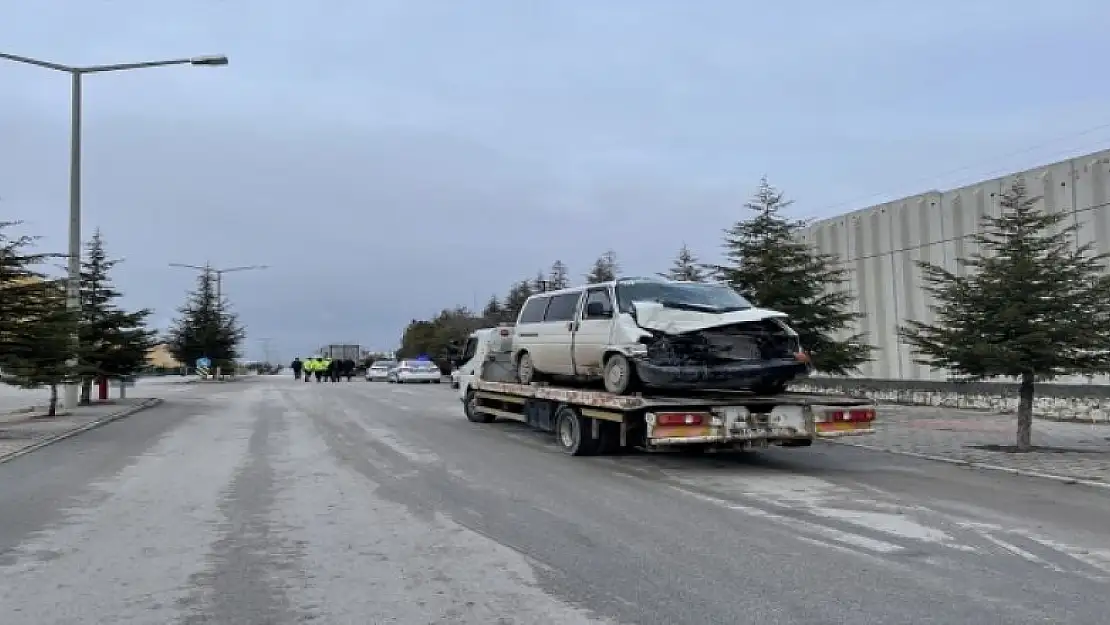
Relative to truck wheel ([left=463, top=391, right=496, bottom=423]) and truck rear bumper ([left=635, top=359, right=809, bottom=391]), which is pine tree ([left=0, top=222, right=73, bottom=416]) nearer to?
truck wheel ([left=463, top=391, right=496, bottom=423])

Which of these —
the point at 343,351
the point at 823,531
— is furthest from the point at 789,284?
the point at 343,351

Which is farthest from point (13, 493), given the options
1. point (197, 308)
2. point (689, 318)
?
point (197, 308)

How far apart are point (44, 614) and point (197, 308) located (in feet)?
153

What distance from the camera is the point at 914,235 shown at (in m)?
21.5

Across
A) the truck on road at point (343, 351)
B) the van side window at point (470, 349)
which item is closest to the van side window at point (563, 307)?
the van side window at point (470, 349)

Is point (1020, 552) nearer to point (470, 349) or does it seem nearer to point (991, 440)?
point (991, 440)

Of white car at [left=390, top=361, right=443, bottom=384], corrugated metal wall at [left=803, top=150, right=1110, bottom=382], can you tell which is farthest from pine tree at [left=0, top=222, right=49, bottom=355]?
white car at [left=390, top=361, right=443, bottom=384]

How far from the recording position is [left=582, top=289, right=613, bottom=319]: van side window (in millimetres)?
12594

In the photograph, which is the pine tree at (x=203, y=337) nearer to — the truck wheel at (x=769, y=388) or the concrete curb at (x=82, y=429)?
the concrete curb at (x=82, y=429)

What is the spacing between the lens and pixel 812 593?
568cm

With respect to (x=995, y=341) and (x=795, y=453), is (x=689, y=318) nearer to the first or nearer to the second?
(x=795, y=453)

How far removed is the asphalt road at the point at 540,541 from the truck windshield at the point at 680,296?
2.06m

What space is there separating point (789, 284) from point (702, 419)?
798 cm

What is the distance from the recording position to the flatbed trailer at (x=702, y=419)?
10914 mm
